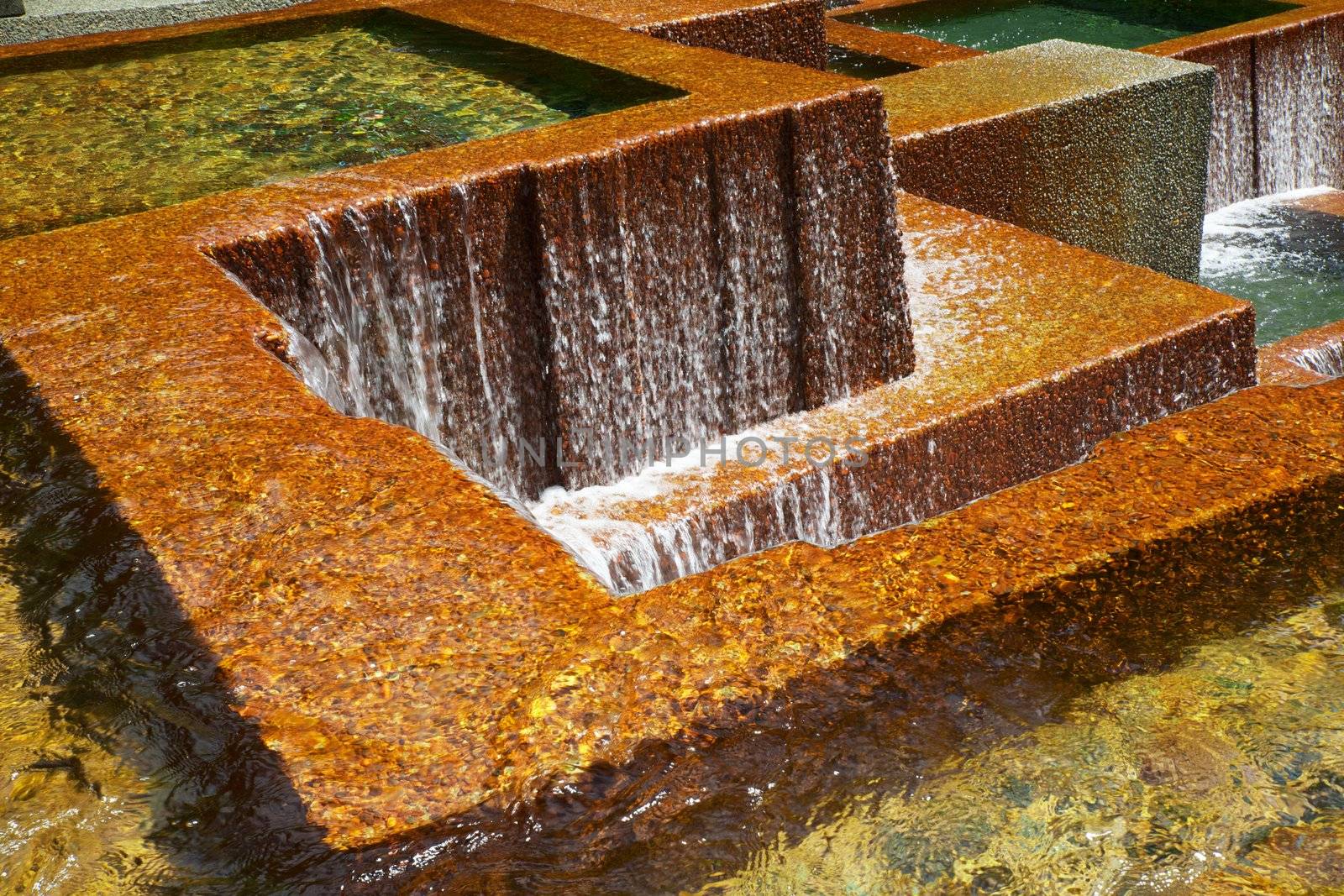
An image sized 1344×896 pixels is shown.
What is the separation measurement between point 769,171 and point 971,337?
889 millimetres

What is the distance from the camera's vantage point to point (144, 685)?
1.89 m

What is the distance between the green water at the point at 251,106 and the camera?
434 centimetres

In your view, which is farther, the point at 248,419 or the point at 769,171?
the point at 769,171

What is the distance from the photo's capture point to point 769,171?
4137mm

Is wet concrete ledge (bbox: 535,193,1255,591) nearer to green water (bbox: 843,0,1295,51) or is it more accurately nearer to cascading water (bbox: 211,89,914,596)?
cascading water (bbox: 211,89,914,596)

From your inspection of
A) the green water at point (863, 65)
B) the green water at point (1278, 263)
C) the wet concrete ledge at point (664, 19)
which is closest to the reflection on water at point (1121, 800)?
the green water at point (1278, 263)

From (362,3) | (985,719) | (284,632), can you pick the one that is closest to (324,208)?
(284,632)

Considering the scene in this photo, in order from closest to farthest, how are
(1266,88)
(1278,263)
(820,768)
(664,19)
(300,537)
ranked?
(820,768)
(300,537)
(664,19)
(1278,263)
(1266,88)

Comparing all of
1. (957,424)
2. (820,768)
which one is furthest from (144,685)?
(957,424)

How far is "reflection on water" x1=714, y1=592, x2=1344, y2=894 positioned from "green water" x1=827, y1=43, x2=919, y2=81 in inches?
225

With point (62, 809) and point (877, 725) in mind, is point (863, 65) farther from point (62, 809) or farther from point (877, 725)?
point (62, 809)

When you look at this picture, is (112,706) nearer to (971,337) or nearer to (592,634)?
(592,634)

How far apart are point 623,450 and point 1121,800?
2.54 metres

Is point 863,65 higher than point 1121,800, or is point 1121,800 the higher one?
point 863,65
